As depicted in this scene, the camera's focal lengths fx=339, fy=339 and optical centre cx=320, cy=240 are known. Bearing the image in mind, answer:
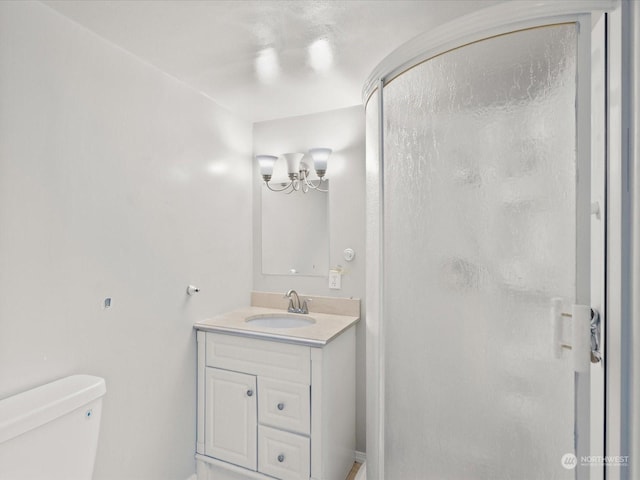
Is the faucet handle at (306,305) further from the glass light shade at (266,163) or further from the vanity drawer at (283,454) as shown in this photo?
the glass light shade at (266,163)

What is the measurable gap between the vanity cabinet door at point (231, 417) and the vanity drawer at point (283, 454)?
0.05 meters

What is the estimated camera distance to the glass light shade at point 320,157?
2.25 m

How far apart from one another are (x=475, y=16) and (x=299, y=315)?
1829 mm

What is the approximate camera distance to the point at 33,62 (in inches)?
49.2

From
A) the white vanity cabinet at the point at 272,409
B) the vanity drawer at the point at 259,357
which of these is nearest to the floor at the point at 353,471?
the white vanity cabinet at the point at 272,409

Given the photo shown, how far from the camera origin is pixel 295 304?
2.37 metres

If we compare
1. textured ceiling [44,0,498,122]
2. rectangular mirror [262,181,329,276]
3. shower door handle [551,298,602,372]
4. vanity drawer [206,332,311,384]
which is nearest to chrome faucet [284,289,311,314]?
rectangular mirror [262,181,329,276]

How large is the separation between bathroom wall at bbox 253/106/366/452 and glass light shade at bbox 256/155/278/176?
4.7 inches

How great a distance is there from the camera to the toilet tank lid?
1053 millimetres

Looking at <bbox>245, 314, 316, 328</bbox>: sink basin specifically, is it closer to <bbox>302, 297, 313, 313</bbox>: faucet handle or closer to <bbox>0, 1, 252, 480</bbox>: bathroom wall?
<bbox>302, 297, 313, 313</bbox>: faucet handle

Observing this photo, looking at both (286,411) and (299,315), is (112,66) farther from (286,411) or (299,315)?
(286,411)

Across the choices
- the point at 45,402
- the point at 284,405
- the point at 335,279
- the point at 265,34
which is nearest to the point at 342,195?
the point at 335,279

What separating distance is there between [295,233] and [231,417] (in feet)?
4.05

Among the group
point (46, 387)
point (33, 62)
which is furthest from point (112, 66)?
point (46, 387)
